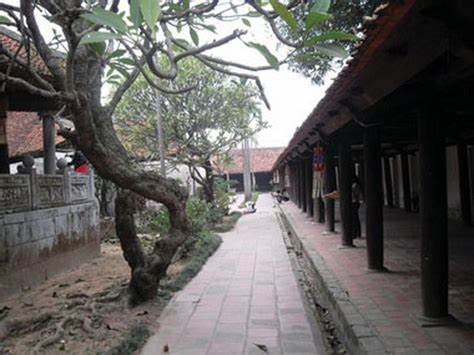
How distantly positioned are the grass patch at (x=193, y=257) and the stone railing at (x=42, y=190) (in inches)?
104

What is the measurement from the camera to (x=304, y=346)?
209 inches

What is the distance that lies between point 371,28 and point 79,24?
12.4 ft

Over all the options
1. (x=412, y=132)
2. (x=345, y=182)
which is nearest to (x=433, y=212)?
(x=345, y=182)

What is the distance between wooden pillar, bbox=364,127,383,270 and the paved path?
1.34 metres

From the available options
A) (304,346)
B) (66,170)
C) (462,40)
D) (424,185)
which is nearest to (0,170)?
(66,170)

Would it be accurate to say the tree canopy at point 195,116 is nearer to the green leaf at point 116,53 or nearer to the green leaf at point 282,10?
the green leaf at point 116,53

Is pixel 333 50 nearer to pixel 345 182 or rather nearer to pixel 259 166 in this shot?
pixel 345 182

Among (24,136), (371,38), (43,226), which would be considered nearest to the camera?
(371,38)

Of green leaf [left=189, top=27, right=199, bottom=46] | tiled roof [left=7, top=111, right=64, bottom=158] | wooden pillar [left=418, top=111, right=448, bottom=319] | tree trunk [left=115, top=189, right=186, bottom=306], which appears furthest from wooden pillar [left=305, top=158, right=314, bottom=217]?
green leaf [left=189, top=27, right=199, bottom=46]

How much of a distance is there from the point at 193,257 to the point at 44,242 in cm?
313

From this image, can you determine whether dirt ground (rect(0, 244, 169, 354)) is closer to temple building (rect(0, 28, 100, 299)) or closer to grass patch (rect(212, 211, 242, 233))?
temple building (rect(0, 28, 100, 299))

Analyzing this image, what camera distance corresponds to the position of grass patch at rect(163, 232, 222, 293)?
27.8 feet

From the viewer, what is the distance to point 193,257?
11.3 m

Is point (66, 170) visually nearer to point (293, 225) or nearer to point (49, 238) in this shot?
point (49, 238)
